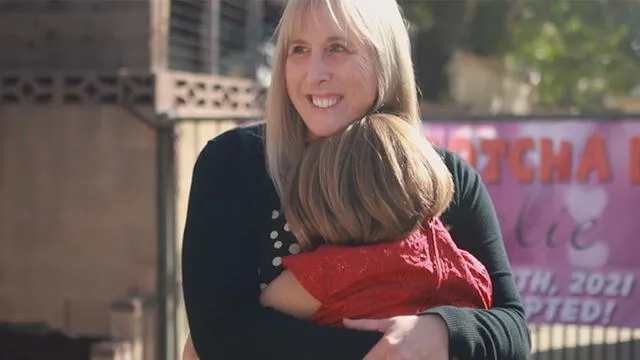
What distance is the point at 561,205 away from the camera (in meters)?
4.95

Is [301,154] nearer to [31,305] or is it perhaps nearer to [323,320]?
[323,320]

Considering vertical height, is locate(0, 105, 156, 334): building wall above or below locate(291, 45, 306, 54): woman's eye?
below

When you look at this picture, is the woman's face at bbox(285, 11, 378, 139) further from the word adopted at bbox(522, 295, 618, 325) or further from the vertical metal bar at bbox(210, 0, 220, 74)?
the vertical metal bar at bbox(210, 0, 220, 74)

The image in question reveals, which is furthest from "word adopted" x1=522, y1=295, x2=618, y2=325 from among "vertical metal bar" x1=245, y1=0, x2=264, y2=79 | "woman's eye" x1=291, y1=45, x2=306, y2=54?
"vertical metal bar" x1=245, y1=0, x2=264, y2=79

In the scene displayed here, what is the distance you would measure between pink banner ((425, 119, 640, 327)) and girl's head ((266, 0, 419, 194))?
3373 millimetres

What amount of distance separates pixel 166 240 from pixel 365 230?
4.16 metres

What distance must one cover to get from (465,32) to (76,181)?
49.3ft

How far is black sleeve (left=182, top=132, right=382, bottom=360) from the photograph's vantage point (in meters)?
1.55

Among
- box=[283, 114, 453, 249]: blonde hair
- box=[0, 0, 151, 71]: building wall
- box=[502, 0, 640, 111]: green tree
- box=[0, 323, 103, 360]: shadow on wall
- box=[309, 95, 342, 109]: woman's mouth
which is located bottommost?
box=[0, 323, 103, 360]: shadow on wall

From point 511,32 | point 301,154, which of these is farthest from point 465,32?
point 301,154

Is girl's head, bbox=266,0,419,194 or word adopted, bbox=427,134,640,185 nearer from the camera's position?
girl's head, bbox=266,0,419,194

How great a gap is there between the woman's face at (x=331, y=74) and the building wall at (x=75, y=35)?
4.42 m

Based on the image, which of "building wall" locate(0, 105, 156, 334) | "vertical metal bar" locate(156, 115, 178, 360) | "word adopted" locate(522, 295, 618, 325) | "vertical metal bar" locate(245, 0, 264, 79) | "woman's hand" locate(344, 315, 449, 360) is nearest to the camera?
"woman's hand" locate(344, 315, 449, 360)

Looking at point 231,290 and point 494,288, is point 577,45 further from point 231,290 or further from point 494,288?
point 231,290
